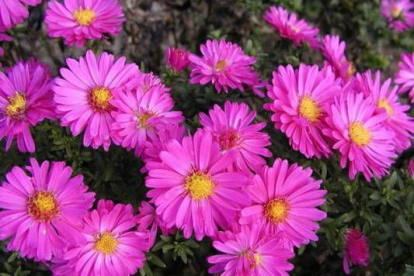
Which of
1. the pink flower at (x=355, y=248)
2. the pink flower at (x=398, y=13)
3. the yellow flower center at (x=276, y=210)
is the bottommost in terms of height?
the pink flower at (x=355, y=248)

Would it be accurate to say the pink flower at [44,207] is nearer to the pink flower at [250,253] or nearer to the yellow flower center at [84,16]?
the pink flower at [250,253]

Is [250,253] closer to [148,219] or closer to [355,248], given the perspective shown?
[148,219]

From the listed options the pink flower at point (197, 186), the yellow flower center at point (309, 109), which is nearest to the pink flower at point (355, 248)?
the yellow flower center at point (309, 109)

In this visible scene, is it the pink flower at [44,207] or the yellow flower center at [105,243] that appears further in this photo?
the yellow flower center at [105,243]

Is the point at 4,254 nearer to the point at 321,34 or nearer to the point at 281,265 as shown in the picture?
the point at 281,265

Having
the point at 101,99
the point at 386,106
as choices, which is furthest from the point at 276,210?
the point at 386,106

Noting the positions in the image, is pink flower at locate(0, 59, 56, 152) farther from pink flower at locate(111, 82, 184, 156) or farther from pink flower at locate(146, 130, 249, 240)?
pink flower at locate(146, 130, 249, 240)

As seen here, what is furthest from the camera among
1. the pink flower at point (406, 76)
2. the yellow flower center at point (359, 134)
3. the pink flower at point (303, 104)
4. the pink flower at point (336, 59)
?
the pink flower at point (406, 76)
